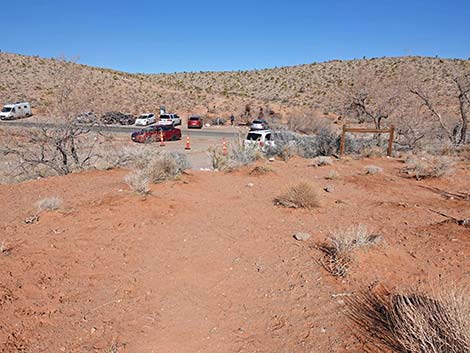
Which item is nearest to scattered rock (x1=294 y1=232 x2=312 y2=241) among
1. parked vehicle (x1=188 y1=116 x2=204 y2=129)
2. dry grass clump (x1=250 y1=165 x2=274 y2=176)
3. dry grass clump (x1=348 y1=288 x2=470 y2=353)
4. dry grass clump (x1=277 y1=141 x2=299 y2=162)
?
dry grass clump (x1=348 y1=288 x2=470 y2=353)

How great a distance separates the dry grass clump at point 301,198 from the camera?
761 cm

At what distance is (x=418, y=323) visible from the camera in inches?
113

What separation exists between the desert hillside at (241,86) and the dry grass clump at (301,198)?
3709cm

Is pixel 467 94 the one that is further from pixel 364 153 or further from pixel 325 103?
pixel 325 103

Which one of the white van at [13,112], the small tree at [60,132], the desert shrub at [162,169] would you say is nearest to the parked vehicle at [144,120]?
the white van at [13,112]

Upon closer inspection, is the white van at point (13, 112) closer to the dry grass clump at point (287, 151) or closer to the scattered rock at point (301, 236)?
the dry grass clump at point (287, 151)

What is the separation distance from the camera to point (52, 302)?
398 cm

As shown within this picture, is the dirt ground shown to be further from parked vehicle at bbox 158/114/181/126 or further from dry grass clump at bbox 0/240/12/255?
parked vehicle at bbox 158/114/181/126

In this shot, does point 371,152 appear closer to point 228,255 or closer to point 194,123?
point 228,255

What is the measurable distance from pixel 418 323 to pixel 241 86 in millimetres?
66805

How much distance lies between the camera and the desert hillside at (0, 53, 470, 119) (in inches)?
1895

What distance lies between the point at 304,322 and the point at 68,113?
11498mm

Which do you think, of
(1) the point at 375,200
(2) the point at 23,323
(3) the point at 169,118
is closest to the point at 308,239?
(1) the point at 375,200

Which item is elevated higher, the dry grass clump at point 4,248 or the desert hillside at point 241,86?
the desert hillside at point 241,86
